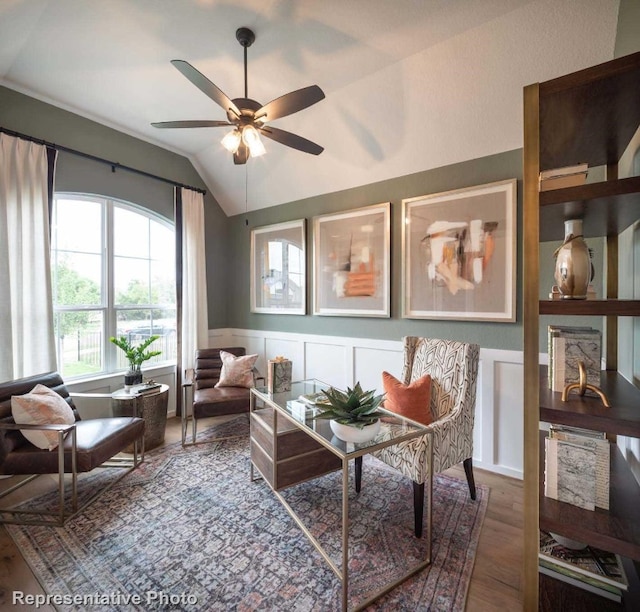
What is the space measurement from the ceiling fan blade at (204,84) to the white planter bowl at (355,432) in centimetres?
191

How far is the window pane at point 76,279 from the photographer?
10.1 feet

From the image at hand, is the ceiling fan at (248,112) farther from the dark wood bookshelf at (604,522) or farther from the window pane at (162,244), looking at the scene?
the dark wood bookshelf at (604,522)

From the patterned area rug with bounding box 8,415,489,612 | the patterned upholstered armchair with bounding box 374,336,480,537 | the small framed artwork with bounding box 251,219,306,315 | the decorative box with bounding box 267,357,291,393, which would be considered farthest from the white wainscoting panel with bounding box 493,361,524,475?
the small framed artwork with bounding box 251,219,306,315

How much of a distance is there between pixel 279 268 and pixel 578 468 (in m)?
3.41

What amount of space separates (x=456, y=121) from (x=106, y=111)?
325cm

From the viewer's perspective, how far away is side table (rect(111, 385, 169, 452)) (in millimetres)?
2916

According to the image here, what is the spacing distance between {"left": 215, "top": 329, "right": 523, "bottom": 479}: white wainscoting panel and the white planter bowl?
5.07ft

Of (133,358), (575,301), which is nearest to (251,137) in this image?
(575,301)

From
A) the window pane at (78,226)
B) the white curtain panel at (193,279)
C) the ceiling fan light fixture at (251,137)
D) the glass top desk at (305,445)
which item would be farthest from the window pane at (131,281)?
the ceiling fan light fixture at (251,137)

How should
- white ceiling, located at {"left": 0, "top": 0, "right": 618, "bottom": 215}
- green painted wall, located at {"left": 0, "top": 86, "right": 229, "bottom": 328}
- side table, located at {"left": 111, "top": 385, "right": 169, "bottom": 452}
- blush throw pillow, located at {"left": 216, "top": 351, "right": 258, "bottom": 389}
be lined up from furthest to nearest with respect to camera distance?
blush throw pillow, located at {"left": 216, "top": 351, "right": 258, "bottom": 389} < side table, located at {"left": 111, "top": 385, "right": 169, "bottom": 452} < green painted wall, located at {"left": 0, "top": 86, "right": 229, "bottom": 328} < white ceiling, located at {"left": 0, "top": 0, "right": 618, "bottom": 215}

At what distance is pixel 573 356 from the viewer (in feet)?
3.85

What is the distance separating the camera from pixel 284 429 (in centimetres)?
212

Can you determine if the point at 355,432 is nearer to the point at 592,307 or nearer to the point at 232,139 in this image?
the point at 592,307

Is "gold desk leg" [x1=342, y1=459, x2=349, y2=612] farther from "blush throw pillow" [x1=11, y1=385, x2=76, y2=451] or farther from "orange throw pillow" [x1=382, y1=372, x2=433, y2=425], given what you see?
"blush throw pillow" [x1=11, y1=385, x2=76, y2=451]
